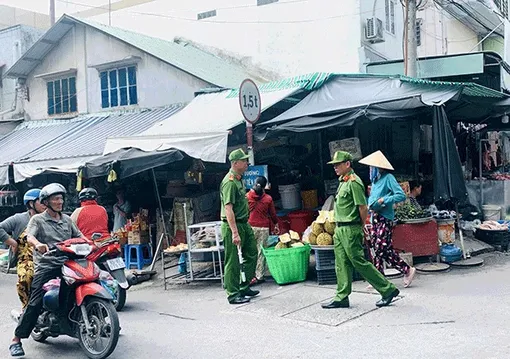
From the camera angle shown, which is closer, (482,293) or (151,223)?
(482,293)

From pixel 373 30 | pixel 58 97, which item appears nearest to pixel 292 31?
pixel 373 30

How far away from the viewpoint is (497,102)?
9.95 meters

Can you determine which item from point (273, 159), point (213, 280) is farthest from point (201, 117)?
Answer: point (213, 280)

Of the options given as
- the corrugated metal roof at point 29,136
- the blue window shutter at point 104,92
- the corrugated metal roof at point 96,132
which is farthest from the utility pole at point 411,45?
the corrugated metal roof at point 29,136

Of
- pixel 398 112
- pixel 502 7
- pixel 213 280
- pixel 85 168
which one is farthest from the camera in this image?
pixel 502 7

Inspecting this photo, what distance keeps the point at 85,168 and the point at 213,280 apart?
3.02m

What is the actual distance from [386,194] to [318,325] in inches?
81.0

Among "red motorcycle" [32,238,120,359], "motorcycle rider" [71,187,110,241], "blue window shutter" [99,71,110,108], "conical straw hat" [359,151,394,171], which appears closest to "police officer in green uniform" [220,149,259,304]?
"conical straw hat" [359,151,394,171]

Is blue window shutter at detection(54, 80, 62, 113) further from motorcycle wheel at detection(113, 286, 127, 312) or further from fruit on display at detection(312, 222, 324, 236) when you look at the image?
fruit on display at detection(312, 222, 324, 236)

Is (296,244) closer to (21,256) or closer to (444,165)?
(444,165)

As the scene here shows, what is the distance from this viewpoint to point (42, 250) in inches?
204

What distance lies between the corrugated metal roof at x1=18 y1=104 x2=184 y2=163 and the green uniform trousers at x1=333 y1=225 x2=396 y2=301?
703 cm

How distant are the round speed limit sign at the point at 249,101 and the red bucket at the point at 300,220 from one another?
8.72 feet

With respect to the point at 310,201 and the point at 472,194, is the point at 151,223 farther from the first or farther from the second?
the point at 472,194
